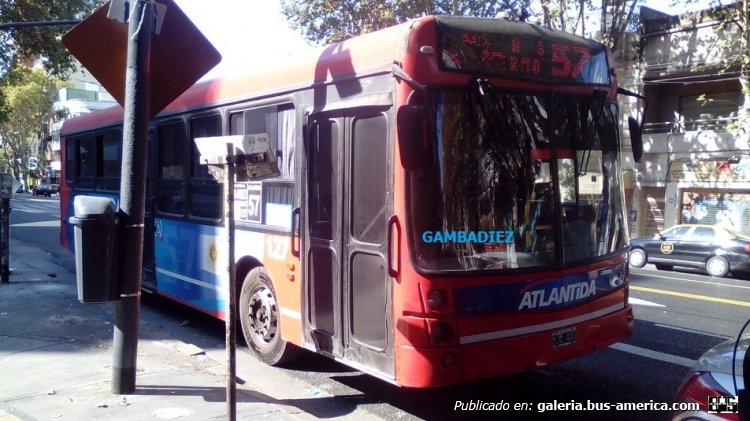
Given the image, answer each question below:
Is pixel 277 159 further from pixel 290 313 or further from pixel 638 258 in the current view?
pixel 638 258

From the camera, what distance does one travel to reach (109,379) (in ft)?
19.0

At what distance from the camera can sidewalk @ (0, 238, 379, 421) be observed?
506 centimetres

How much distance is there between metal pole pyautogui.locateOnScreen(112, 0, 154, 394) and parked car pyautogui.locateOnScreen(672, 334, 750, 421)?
4.03 metres

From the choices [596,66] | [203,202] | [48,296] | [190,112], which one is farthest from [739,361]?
[48,296]

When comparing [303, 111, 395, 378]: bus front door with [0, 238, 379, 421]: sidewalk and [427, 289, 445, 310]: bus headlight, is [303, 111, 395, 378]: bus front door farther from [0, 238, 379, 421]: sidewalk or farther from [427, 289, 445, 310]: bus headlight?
[0, 238, 379, 421]: sidewalk

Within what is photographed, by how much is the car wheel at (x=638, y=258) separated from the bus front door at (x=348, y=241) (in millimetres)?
16071

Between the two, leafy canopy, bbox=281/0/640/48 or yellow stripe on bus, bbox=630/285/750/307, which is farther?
leafy canopy, bbox=281/0/640/48

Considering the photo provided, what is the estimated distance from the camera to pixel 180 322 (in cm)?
885

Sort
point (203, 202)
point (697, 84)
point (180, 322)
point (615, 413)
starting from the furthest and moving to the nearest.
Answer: point (697, 84)
point (180, 322)
point (203, 202)
point (615, 413)

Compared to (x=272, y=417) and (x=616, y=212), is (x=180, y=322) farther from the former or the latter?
(x=616, y=212)

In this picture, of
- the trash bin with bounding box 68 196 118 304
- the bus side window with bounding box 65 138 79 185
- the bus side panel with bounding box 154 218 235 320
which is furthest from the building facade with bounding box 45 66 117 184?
the trash bin with bounding box 68 196 118 304

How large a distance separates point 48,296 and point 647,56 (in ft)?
77.1

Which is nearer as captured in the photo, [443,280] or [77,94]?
[443,280]

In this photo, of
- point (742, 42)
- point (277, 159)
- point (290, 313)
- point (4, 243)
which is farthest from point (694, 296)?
point (4, 243)
